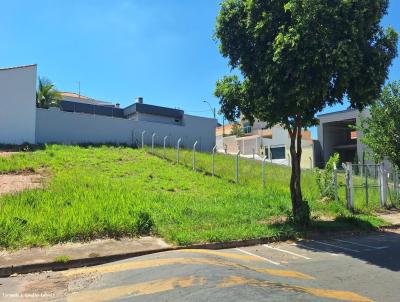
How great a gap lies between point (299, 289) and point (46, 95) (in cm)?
3619

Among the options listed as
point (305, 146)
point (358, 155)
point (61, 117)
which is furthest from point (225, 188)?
point (305, 146)

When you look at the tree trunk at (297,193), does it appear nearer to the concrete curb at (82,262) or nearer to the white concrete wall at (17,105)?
the concrete curb at (82,262)

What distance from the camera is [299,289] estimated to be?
21.7 ft

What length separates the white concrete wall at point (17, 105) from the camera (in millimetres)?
28906

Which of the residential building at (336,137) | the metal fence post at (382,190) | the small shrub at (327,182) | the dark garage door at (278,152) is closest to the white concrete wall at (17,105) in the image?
the small shrub at (327,182)

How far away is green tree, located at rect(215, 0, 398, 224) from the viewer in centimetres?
1122

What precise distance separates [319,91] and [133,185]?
8.55m

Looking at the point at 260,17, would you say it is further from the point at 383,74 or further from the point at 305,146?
the point at 305,146

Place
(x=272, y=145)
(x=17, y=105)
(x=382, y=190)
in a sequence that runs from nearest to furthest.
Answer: (x=382, y=190)
(x=17, y=105)
(x=272, y=145)

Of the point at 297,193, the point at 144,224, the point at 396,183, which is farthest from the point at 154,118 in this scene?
the point at 144,224

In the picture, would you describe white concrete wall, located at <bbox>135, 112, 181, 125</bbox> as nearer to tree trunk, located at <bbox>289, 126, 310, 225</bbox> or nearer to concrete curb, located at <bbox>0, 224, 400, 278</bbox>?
tree trunk, located at <bbox>289, 126, 310, 225</bbox>

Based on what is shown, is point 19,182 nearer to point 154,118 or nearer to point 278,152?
point 154,118

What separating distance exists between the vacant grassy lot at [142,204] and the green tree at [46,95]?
16.0 m

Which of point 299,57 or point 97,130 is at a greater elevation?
point 97,130
